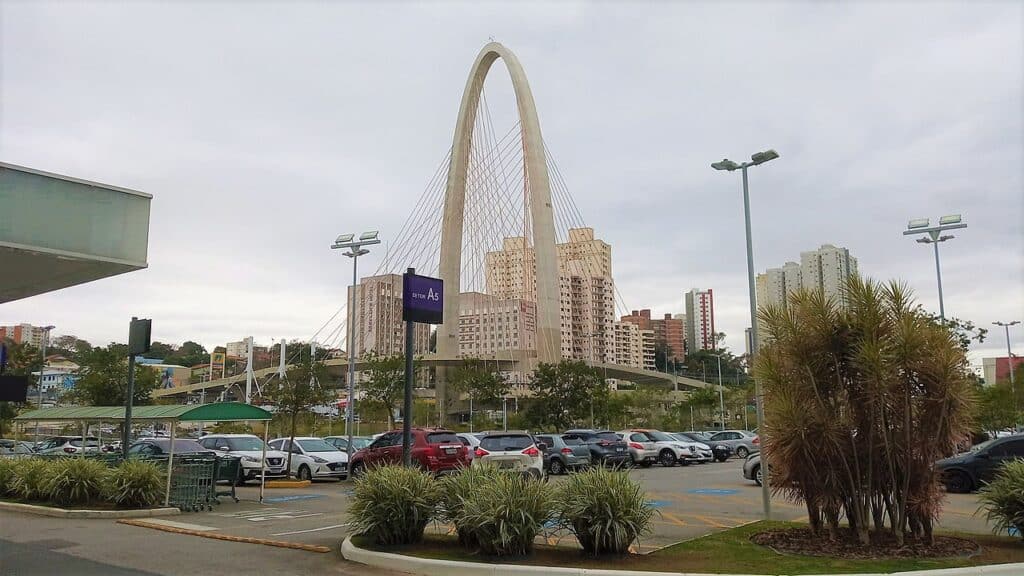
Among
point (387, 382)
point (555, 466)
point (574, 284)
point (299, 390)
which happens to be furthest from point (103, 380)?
point (574, 284)

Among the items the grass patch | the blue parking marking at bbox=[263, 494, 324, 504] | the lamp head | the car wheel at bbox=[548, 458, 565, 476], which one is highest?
the lamp head

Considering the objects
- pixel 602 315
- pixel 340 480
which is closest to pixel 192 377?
pixel 602 315

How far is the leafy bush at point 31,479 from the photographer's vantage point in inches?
670

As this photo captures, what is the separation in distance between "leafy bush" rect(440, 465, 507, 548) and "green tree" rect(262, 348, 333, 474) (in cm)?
1796

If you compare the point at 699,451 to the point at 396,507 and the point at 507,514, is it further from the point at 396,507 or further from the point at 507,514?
the point at 507,514

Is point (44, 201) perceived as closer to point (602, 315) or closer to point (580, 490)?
point (580, 490)

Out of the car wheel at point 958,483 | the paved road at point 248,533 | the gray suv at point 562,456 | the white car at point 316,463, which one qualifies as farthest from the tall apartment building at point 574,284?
the paved road at point 248,533

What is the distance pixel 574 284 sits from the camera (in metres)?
128

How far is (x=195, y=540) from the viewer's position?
12.6m

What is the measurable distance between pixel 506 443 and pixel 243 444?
1021 centimetres

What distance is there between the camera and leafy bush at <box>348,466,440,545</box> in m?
11.1

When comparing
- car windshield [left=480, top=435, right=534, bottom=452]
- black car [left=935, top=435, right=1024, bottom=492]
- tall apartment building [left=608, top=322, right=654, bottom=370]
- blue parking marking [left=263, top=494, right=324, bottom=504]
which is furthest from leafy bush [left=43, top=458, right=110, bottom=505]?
tall apartment building [left=608, top=322, right=654, bottom=370]

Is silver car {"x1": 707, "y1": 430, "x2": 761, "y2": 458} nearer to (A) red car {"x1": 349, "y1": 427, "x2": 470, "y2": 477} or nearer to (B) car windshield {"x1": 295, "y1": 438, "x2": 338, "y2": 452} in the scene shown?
(B) car windshield {"x1": 295, "y1": 438, "x2": 338, "y2": 452}

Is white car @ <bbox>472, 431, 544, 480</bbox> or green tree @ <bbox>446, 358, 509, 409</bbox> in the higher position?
green tree @ <bbox>446, 358, 509, 409</bbox>
